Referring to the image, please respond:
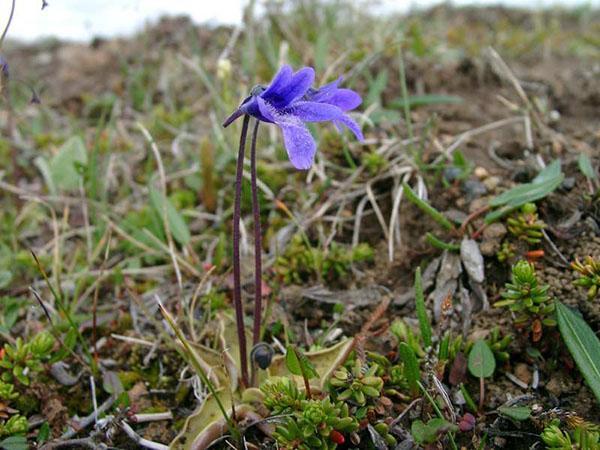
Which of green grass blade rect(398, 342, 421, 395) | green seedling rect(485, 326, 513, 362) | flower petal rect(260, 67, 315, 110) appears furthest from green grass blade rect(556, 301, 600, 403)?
flower petal rect(260, 67, 315, 110)

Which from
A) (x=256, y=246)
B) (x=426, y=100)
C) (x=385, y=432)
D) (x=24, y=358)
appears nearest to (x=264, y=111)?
(x=256, y=246)

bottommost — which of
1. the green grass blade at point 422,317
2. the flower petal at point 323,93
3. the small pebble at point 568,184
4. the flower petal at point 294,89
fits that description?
the green grass blade at point 422,317

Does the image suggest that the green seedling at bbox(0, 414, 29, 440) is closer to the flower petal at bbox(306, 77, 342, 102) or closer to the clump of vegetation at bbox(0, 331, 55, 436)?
the clump of vegetation at bbox(0, 331, 55, 436)

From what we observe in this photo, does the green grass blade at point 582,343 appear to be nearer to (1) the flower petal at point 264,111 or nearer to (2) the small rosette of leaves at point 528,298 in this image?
(2) the small rosette of leaves at point 528,298

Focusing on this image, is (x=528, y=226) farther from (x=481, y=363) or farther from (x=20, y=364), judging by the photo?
(x=20, y=364)

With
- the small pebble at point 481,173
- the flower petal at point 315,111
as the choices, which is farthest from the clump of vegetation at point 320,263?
the flower petal at point 315,111

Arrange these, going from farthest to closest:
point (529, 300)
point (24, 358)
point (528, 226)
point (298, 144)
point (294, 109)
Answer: point (528, 226)
point (24, 358)
point (529, 300)
point (294, 109)
point (298, 144)

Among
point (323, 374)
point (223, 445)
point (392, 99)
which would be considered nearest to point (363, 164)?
point (392, 99)
